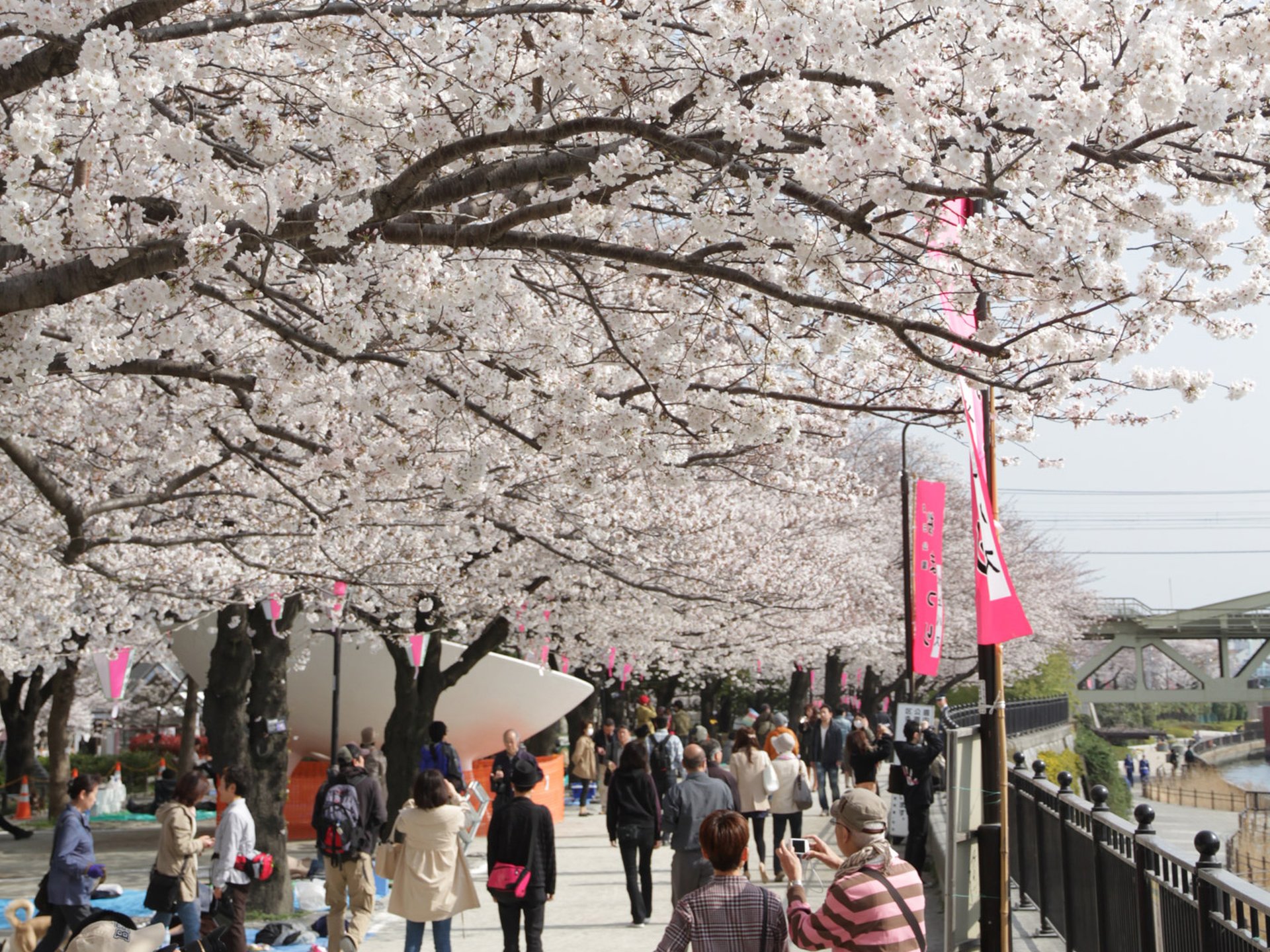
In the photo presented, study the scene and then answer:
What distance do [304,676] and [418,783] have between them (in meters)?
13.0

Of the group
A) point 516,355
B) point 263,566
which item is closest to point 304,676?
point 263,566

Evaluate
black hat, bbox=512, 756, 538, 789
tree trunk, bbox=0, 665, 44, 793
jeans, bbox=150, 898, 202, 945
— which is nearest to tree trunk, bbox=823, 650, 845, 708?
tree trunk, bbox=0, 665, 44, 793

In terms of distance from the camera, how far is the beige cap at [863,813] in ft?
16.5

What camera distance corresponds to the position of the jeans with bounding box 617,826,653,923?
11.5 meters

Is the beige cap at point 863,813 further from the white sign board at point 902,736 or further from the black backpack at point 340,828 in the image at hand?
the white sign board at point 902,736

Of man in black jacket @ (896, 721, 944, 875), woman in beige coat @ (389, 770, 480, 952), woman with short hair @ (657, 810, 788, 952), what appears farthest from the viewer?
man in black jacket @ (896, 721, 944, 875)

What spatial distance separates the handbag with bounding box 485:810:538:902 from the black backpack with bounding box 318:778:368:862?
1.51 meters

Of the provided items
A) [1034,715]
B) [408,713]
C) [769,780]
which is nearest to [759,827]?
[769,780]

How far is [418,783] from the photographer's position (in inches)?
358

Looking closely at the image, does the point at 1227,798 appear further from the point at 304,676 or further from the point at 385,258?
the point at 385,258

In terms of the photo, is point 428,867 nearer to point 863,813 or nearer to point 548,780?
point 863,813

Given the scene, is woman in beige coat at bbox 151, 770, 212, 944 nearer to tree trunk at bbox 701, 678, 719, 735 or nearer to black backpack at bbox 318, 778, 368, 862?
black backpack at bbox 318, 778, 368, 862

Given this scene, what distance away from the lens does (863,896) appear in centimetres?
475

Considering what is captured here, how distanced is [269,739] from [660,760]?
18.9ft
